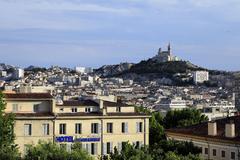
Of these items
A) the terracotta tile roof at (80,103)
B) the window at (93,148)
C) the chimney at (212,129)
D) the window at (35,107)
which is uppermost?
the terracotta tile roof at (80,103)

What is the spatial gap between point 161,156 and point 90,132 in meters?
21.1

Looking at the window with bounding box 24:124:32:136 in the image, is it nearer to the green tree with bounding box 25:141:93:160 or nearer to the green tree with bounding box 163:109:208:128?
the green tree with bounding box 25:141:93:160

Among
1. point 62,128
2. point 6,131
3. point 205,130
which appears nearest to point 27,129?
point 62,128

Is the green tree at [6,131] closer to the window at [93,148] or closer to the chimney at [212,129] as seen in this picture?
the window at [93,148]

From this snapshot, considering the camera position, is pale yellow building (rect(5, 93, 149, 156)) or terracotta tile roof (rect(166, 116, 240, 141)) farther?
pale yellow building (rect(5, 93, 149, 156))

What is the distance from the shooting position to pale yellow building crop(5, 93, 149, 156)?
222ft

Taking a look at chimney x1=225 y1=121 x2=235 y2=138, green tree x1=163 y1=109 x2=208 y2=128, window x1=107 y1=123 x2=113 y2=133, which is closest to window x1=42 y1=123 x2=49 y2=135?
A: window x1=107 y1=123 x2=113 y2=133

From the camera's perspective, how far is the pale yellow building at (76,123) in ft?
222

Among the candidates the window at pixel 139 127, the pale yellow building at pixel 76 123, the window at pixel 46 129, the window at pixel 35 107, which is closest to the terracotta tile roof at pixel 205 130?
the window at pixel 139 127

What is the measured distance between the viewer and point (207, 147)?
60.7m

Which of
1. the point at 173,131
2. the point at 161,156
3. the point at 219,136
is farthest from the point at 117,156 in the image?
the point at 173,131

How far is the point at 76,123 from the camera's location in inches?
2729

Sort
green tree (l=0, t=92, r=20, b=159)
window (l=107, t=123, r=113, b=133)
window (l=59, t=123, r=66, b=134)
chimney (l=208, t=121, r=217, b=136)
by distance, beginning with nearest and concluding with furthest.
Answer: green tree (l=0, t=92, r=20, b=159) < chimney (l=208, t=121, r=217, b=136) < window (l=59, t=123, r=66, b=134) < window (l=107, t=123, r=113, b=133)

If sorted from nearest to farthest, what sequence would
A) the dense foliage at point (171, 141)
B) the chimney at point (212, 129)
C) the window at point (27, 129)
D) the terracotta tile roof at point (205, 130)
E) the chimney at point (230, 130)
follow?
the dense foliage at point (171, 141) → the chimney at point (230, 130) → the terracotta tile roof at point (205, 130) → the chimney at point (212, 129) → the window at point (27, 129)
